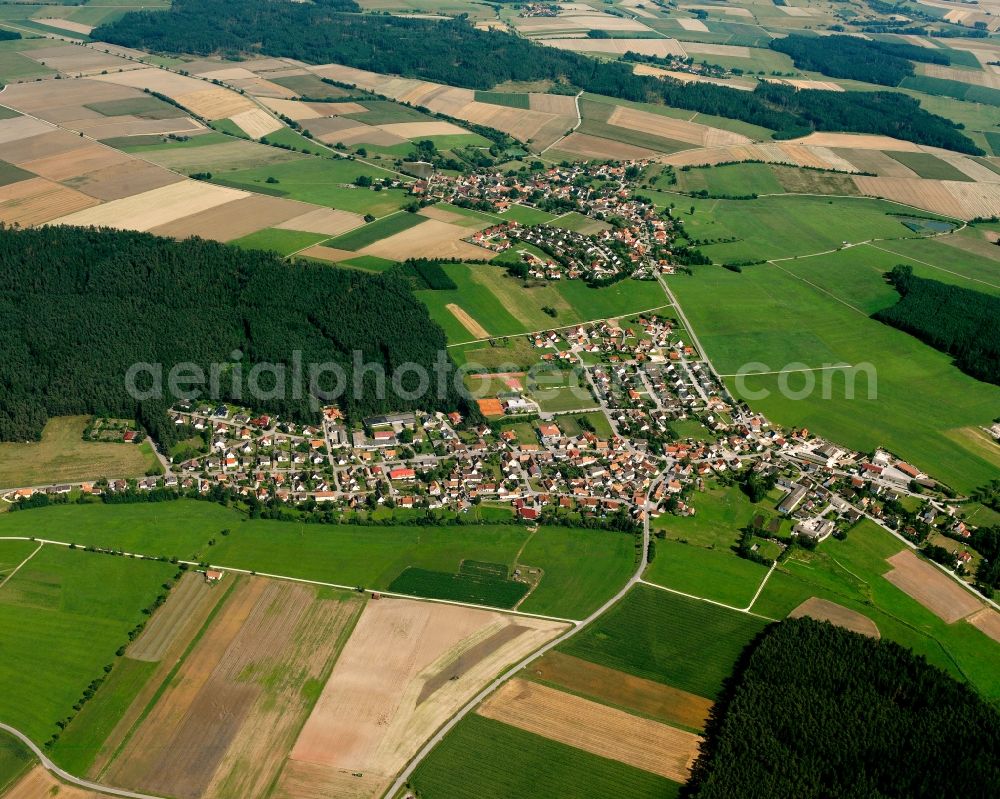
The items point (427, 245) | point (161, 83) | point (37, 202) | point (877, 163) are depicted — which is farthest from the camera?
point (161, 83)

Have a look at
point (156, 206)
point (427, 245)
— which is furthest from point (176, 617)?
point (156, 206)

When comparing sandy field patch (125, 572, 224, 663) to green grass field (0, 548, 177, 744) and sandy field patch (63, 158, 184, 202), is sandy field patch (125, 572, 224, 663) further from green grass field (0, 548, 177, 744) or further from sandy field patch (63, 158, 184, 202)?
sandy field patch (63, 158, 184, 202)

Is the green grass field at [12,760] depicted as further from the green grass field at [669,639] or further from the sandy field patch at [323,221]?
the sandy field patch at [323,221]

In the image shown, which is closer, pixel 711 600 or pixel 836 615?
pixel 836 615

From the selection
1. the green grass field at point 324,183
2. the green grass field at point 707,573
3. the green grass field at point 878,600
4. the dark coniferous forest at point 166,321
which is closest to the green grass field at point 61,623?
the dark coniferous forest at point 166,321

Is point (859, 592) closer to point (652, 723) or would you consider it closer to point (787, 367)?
point (652, 723)

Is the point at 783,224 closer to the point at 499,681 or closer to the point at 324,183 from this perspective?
the point at 324,183

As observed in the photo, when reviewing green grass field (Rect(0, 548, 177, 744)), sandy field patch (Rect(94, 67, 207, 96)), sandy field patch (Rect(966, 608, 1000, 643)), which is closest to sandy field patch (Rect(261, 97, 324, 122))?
sandy field patch (Rect(94, 67, 207, 96))
